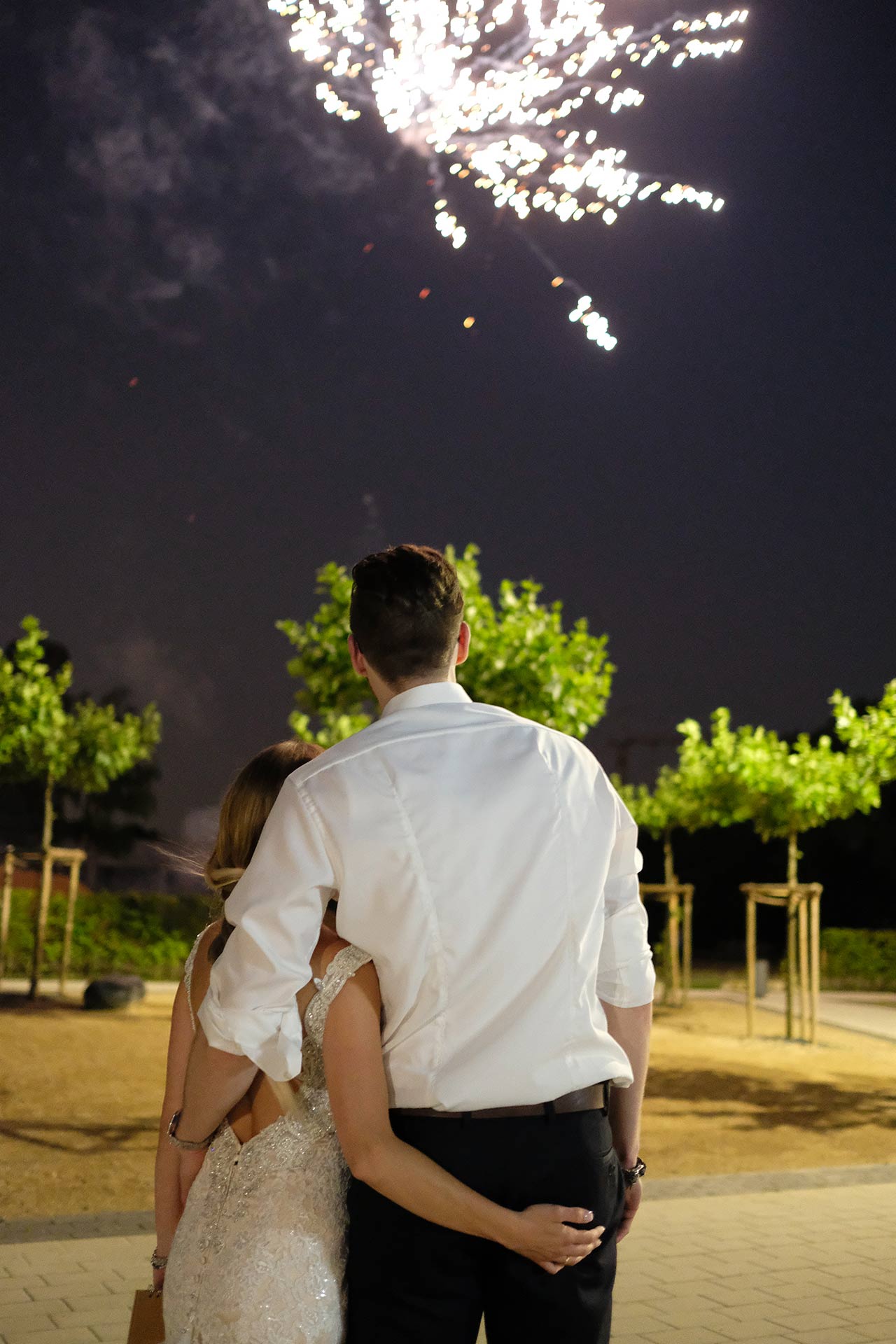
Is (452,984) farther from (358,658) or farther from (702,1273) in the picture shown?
(702,1273)

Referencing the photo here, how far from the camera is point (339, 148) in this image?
5256cm

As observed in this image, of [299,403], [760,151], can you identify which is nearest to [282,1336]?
[760,151]

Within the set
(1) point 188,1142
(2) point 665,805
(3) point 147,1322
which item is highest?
(2) point 665,805

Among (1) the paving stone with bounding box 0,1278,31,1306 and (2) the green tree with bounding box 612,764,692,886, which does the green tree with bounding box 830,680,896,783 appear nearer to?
(2) the green tree with bounding box 612,764,692,886

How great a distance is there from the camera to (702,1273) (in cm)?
527

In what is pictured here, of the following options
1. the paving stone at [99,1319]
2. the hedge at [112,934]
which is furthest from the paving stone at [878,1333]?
the hedge at [112,934]

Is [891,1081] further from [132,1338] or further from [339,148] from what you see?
[339,148]

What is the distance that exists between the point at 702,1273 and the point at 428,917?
415 cm

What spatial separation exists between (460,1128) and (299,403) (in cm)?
6718

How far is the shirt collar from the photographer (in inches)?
81.3

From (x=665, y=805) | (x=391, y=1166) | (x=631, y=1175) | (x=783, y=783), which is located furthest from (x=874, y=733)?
(x=391, y=1166)

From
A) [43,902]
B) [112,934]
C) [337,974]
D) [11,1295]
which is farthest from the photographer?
[112,934]

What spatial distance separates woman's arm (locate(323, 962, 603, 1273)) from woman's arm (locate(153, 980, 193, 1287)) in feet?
1.71

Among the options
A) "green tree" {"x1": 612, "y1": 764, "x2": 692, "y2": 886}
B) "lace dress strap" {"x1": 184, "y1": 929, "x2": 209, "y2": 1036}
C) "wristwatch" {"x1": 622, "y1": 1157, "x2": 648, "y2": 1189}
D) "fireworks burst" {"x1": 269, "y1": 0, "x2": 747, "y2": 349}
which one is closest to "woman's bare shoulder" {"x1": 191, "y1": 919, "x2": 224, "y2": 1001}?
"lace dress strap" {"x1": 184, "y1": 929, "x2": 209, "y2": 1036}
